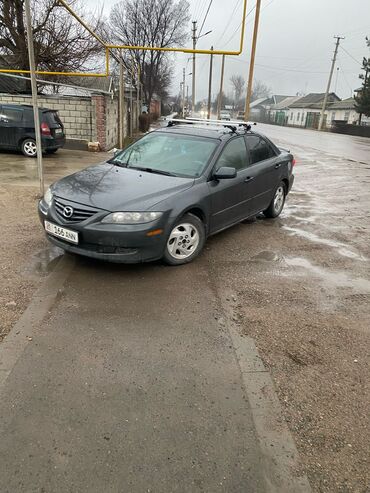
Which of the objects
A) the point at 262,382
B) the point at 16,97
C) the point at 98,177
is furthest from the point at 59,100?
the point at 262,382

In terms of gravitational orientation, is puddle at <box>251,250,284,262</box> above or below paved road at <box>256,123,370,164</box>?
below

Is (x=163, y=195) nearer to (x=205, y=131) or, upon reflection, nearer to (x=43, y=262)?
(x=43, y=262)

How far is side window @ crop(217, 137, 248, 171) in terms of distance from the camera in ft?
16.8

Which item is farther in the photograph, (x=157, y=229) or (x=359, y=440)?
(x=157, y=229)

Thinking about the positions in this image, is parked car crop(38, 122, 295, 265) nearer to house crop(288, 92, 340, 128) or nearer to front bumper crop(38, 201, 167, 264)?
front bumper crop(38, 201, 167, 264)

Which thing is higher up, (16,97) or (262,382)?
(16,97)

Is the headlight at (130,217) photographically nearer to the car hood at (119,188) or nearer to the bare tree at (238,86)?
Answer: the car hood at (119,188)

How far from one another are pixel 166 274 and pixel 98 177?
145cm

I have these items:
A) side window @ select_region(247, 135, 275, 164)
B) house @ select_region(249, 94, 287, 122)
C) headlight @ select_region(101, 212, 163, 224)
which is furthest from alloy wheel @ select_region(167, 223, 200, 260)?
house @ select_region(249, 94, 287, 122)

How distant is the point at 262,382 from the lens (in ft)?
9.10

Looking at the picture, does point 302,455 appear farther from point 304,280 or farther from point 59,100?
point 59,100

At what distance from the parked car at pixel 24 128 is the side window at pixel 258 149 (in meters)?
7.97

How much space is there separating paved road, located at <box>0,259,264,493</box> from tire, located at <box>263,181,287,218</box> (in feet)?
11.7

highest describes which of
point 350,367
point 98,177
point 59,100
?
point 59,100
